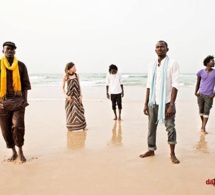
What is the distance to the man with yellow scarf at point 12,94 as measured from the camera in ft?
12.1

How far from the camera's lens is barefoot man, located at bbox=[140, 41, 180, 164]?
3.69 m

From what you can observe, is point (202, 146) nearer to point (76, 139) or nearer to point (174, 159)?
point (174, 159)

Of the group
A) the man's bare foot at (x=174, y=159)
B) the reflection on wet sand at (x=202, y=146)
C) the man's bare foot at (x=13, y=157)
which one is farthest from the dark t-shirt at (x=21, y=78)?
the reflection on wet sand at (x=202, y=146)

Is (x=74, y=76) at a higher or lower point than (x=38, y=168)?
higher

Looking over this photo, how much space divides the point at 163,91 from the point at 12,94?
232cm

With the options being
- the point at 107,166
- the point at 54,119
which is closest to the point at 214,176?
the point at 107,166

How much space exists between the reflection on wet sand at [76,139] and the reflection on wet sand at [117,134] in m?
0.64

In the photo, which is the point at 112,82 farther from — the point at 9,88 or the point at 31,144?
the point at 9,88

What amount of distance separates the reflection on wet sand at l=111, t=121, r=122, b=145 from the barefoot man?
111 cm

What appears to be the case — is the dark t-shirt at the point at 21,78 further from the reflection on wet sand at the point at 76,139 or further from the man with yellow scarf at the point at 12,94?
the reflection on wet sand at the point at 76,139

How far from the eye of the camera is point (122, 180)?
3.14 metres

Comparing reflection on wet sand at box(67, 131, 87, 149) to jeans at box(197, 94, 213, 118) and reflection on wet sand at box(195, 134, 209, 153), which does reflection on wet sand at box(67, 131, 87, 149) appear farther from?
jeans at box(197, 94, 213, 118)

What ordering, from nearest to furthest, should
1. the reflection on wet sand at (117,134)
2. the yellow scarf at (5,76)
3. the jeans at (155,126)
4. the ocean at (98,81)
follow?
the yellow scarf at (5,76), the jeans at (155,126), the reflection on wet sand at (117,134), the ocean at (98,81)

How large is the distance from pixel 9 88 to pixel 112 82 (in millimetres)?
4105
